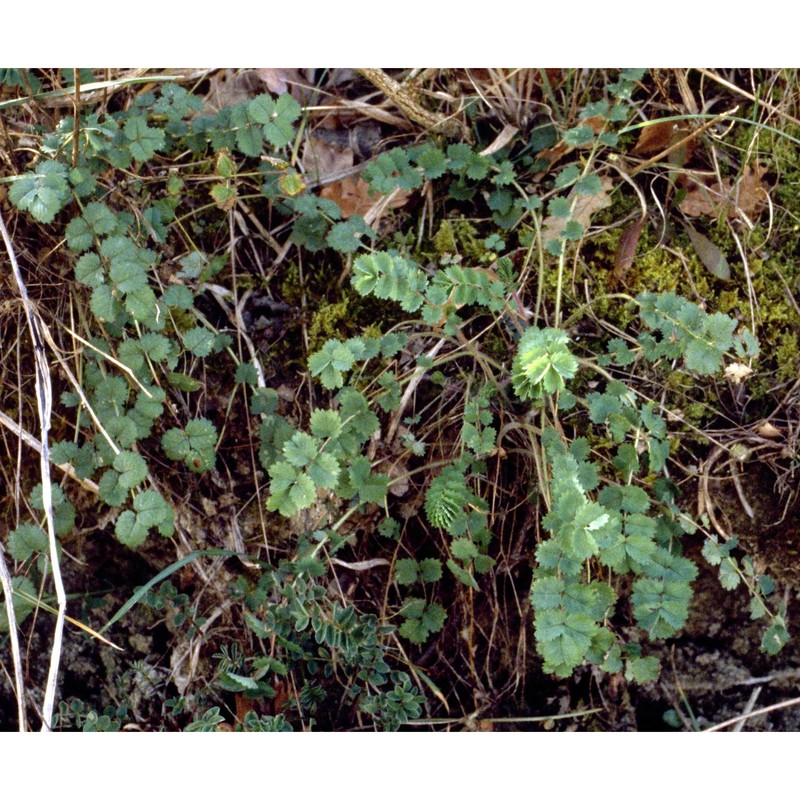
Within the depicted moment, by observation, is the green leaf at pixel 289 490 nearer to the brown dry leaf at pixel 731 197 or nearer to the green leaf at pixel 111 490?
the green leaf at pixel 111 490

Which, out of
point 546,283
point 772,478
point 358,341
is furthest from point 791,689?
point 358,341

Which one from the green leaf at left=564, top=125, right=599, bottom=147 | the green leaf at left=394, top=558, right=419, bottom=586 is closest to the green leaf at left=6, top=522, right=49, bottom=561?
the green leaf at left=394, top=558, right=419, bottom=586

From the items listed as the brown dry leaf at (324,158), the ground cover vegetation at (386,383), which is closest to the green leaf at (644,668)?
the ground cover vegetation at (386,383)

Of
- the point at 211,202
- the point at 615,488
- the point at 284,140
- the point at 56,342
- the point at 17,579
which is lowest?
the point at 17,579

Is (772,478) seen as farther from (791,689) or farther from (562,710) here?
(562,710)

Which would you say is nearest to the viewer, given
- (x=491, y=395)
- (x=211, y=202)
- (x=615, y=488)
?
(x=615, y=488)

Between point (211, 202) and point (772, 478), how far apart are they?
165 cm

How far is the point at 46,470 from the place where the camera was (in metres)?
1.73

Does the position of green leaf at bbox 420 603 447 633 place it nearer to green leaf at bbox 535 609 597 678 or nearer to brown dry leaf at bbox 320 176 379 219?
green leaf at bbox 535 609 597 678

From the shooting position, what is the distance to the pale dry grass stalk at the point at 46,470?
1.63m

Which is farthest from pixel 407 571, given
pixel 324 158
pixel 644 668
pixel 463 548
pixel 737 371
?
pixel 324 158

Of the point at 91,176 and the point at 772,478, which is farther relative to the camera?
the point at 772,478

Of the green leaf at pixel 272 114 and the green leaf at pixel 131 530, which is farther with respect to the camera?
the green leaf at pixel 272 114

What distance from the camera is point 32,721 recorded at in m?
2.08
